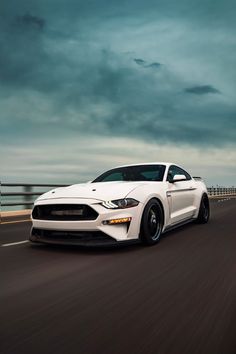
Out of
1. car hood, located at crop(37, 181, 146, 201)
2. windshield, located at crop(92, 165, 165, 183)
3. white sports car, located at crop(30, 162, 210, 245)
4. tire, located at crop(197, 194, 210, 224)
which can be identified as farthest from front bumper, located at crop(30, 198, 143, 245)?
tire, located at crop(197, 194, 210, 224)

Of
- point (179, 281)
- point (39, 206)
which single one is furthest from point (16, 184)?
point (179, 281)

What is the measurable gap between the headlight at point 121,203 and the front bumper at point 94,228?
0.16 feet

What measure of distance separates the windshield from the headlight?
59.0 inches

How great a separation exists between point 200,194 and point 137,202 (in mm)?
3442

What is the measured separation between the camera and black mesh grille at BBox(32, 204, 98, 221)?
5.23 meters

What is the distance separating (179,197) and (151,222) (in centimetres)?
147

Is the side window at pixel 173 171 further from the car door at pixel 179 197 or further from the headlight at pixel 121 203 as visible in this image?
the headlight at pixel 121 203

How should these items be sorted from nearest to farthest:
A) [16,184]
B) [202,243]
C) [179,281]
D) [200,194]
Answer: [179,281]
[202,243]
[200,194]
[16,184]

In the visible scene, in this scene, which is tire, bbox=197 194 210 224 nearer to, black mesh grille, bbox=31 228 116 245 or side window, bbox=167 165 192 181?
side window, bbox=167 165 192 181

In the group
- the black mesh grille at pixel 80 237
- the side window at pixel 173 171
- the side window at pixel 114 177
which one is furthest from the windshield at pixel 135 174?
the black mesh grille at pixel 80 237

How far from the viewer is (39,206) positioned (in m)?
5.66

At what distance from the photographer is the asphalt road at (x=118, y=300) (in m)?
2.36

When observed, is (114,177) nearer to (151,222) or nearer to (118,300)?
(151,222)

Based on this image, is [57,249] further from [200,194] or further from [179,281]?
[200,194]
